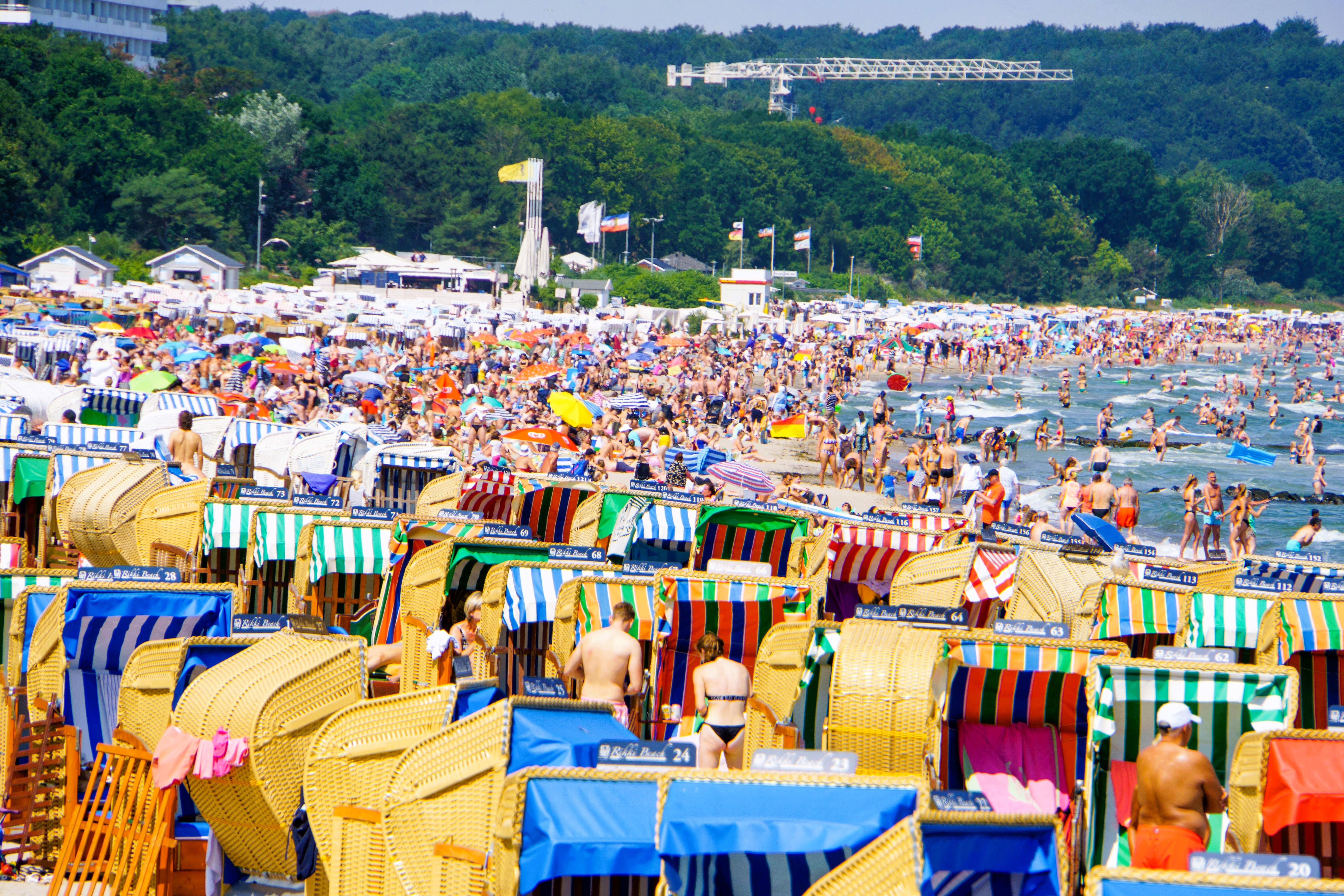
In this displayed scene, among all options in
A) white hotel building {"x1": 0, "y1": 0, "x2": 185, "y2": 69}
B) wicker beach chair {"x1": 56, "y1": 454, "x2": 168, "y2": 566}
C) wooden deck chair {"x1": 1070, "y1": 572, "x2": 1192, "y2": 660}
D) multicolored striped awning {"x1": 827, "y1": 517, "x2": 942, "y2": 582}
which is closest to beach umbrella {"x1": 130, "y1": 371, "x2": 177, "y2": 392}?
wicker beach chair {"x1": 56, "y1": 454, "x2": 168, "y2": 566}

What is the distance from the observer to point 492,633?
790cm

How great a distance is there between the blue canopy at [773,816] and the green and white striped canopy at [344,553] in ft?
17.4

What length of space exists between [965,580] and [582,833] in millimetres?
5493

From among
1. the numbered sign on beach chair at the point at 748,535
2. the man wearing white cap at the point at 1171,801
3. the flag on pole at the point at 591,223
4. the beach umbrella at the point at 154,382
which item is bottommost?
the man wearing white cap at the point at 1171,801

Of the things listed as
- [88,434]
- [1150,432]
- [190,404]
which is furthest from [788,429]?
[1150,432]

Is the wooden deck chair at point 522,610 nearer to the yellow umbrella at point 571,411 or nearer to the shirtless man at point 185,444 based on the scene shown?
the shirtless man at point 185,444

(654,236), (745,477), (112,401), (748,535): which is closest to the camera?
(748,535)

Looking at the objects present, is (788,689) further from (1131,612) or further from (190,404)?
(190,404)

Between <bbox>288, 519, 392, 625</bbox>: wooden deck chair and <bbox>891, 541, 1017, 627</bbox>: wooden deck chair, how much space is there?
10.7 ft

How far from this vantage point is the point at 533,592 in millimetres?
8023

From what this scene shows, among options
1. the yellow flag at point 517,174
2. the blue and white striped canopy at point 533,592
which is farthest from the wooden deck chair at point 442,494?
the yellow flag at point 517,174

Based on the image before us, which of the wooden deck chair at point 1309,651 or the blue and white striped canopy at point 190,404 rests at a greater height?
the blue and white striped canopy at point 190,404

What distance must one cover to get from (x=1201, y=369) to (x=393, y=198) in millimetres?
42200

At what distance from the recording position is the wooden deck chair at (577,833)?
13.7 ft
